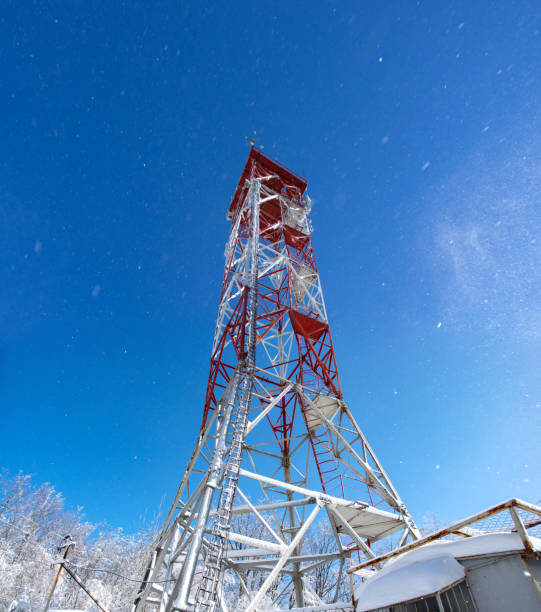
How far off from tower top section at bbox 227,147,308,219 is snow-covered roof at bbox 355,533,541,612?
1707 centimetres

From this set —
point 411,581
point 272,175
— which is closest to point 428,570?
point 411,581

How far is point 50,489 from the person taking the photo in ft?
97.7

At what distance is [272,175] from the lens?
18938 mm

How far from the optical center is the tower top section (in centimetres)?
1906

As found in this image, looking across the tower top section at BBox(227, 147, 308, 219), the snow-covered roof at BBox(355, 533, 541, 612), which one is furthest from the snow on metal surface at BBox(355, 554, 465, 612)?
the tower top section at BBox(227, 147, 308, 219)

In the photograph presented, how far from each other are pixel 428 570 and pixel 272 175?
18.1m

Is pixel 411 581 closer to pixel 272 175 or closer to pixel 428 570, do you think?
pixel 428 570

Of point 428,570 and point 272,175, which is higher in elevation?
point 272,175

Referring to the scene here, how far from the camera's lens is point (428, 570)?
472 centimetres

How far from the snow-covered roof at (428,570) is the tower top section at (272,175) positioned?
56.0ft

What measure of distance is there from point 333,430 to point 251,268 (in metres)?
6.13

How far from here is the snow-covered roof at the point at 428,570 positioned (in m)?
4.33

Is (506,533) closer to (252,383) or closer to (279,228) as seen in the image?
(252,383)

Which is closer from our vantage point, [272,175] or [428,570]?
[428,570]
